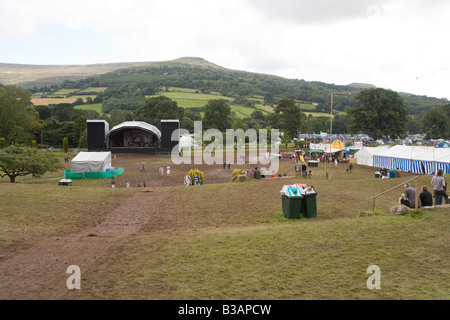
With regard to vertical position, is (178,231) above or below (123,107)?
below

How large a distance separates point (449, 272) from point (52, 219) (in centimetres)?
1270

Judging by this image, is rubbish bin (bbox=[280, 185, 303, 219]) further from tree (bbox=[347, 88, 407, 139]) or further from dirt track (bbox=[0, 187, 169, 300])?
A: tree (bbox=[347, 88, 407, 139])

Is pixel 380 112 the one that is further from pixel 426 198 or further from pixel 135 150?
pixel 426 198

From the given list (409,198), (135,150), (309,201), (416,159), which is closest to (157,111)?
(135,150)

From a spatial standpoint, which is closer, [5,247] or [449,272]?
[449,272]

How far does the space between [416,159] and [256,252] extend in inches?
1043

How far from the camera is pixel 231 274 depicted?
241 inches

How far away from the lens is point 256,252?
7344 mm

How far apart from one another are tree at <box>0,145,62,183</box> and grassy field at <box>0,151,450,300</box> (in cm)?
1137

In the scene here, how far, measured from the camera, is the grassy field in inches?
214

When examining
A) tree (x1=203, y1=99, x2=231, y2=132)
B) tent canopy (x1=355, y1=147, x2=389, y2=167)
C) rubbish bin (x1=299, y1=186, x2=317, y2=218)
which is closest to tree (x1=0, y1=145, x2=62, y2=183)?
rubbish bin (x1=299, y1=186, x2=317, y2=218)

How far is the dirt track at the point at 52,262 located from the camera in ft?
18.9
